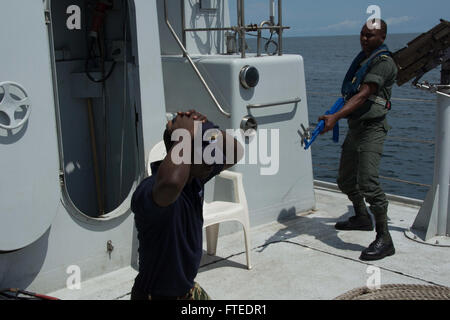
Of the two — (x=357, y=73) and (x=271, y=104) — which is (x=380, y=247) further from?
(x=271, y=104)

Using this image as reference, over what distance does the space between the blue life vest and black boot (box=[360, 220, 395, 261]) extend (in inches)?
42.6

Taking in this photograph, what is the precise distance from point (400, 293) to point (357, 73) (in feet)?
6.46

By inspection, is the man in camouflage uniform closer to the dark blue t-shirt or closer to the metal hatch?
the metal hatch

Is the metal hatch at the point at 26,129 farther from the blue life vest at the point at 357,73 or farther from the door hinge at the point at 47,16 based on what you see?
the blue life vest at the point at 357,73

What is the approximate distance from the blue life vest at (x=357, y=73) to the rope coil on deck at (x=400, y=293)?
5.91 ft

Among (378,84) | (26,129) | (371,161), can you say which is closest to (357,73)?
(378,84)

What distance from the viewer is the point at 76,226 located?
4.03m

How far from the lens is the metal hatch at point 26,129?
341 cm

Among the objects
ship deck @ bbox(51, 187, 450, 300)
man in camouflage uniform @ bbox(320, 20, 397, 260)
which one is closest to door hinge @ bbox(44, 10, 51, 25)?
ship deck @ bbox(51, 187, 450, 300)

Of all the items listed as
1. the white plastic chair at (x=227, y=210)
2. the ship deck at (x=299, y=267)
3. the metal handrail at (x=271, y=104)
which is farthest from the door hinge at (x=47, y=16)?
the metal handrail at (x=271, y=104)

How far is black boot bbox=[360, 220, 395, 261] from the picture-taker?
4527 millimetres

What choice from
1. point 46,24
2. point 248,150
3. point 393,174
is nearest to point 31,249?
point 46,24

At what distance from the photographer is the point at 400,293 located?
3.26m
